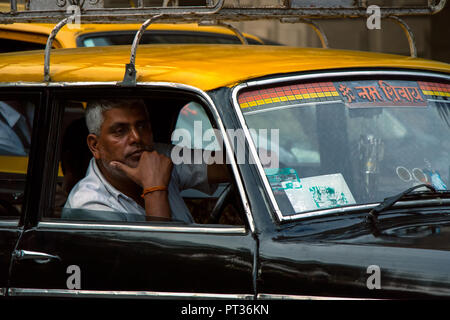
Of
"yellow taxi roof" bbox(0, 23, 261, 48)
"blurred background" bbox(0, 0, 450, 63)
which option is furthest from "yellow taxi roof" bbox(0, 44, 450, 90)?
"blurred background" bbox(0, 0, 450, 63)

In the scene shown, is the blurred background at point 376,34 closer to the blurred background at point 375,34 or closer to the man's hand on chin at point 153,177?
the blurred background at point 375,34

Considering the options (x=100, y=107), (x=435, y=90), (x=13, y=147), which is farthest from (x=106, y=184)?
(x=13, y=147)

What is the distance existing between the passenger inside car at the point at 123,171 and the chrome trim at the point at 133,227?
124mm

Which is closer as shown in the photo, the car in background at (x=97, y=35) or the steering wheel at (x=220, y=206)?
the steering wheel at (x=220, y=206)

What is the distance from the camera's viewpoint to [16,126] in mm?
6152

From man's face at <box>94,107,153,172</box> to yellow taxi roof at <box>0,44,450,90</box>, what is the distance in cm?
23

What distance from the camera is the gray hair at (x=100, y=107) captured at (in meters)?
3.42

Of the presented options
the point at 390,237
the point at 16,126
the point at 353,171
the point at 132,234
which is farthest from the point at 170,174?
the point at 16,126

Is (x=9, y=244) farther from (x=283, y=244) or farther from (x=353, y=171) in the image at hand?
(x=353, y=171)

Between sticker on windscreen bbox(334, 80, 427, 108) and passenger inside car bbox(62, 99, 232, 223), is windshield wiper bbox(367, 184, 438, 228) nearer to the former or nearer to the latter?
sticker on windscreen bbox(334, 80, 427, 108)

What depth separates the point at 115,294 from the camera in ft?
9.68

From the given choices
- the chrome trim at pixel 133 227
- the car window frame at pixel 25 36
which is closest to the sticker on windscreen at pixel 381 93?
the chrome trim at pixel 133 227

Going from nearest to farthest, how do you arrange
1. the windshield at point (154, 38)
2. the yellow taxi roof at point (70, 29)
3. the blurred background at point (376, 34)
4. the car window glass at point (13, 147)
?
the car window glass at point (13, 147) < the yellow taxi roof at point (70, 29) < the windshield at point (154, 38) < the blurred background at point (376, 34)

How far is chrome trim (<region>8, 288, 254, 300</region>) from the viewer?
9.23 ft
